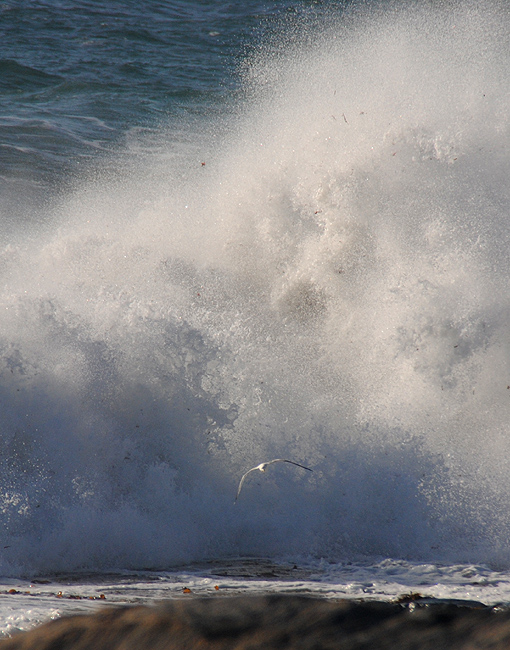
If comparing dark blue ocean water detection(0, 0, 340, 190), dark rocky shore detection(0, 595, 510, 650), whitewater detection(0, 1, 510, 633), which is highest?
dark blue ocean water detection(0, 0, 340, 190)

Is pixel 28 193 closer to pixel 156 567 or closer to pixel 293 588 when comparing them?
pixel 156 567

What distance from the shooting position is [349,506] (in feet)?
11.8

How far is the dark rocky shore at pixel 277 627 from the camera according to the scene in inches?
82.4

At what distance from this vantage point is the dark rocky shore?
2.09 meters

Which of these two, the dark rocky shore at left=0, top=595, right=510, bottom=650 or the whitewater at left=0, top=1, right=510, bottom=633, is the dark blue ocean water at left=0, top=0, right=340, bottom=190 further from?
the dark rocky shore at left=0, top=595, right=510, bottom=650

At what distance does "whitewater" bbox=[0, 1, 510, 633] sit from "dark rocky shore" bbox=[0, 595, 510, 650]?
21cm

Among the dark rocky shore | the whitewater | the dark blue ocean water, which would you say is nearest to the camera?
the dark rocky shore

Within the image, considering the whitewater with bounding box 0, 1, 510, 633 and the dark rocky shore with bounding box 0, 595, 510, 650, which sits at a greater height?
the whitewater with bounding box 0, 1, 510, 633

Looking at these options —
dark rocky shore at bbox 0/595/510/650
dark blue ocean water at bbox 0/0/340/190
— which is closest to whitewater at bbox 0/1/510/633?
dark rocky shore at bbox 0/595/510/650

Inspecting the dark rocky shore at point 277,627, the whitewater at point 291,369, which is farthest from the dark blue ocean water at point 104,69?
the dark rocky shore at point 277,627

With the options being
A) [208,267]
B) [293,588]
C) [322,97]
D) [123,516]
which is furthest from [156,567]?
[322,97]

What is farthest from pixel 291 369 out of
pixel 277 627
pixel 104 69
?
pixel 104 69

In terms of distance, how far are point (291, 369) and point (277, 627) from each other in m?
2.31

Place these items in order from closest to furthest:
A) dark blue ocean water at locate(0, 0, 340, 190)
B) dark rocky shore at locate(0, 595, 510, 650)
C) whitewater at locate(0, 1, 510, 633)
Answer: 1. dark rocky shore at locate(0, 595, 510, 650)
2. whitewater at locate(0, 1, 510, 633)
3. dark blue ocean water at locate(0, 0, 340, 190)
